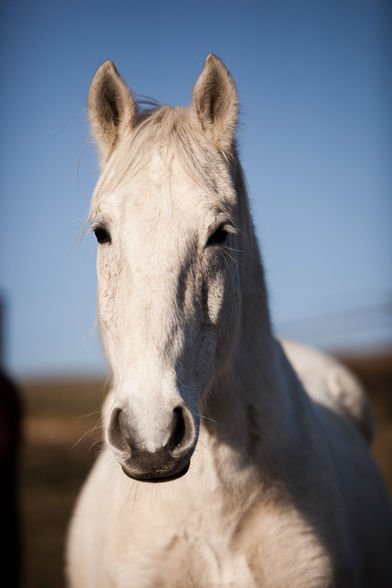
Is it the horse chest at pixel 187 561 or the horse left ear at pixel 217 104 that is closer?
the horse chest at pixel 187 561

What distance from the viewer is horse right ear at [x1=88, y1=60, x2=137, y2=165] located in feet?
7.73

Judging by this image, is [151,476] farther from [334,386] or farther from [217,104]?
[334,386]

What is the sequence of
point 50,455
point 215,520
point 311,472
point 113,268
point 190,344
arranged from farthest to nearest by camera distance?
point 50,455
point 311,472
point 215,520
point 113,268
point 190,344

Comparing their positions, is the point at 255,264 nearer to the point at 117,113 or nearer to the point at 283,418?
the point at 283,418

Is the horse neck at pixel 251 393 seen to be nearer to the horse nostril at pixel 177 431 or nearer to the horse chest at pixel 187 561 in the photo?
the horse chest at pixel 187 561

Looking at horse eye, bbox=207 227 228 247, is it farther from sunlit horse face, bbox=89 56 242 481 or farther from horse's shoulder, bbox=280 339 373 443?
horse's shoulder, bbox=280 339 373 443

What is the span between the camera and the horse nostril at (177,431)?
1674 millimetres

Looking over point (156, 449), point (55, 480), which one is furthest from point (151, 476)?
point (55, 480)

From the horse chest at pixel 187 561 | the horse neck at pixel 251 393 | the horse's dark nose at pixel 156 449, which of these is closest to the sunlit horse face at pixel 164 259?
the horse's dark nose at pixel 156 449

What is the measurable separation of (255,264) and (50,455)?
12.6 meters

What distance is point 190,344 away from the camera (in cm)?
190

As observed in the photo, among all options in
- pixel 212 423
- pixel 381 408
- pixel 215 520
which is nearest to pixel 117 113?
pixel 212 423

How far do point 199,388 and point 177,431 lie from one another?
270 millimetres

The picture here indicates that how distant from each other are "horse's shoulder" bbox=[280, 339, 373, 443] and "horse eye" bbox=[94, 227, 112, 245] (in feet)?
7.09
